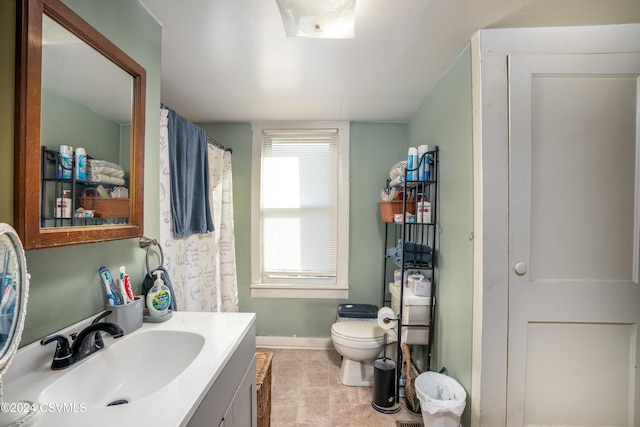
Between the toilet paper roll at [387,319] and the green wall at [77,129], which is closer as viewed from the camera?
the green wall at [77,129]

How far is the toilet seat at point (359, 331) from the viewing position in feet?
6.74

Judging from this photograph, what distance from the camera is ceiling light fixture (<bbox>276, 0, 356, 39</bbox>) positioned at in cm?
112

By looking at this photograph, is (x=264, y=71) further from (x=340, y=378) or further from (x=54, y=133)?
(x=340, y=378)

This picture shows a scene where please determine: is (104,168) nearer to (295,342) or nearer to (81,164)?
(81,164)

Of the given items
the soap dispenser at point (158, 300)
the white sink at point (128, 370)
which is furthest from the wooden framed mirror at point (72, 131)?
the white sink at point (128, 370)

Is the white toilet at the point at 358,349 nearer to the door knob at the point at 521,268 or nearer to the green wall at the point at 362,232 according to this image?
the green wall at the point at 362,232

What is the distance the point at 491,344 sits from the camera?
1317mm

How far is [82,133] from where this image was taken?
88cm

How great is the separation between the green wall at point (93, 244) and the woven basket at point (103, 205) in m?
0.12

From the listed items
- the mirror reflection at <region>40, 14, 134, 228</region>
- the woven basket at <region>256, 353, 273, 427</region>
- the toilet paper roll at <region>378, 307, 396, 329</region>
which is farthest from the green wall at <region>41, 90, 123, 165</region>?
the toilet paper roll at <region>378, 307, 396, 329</region>

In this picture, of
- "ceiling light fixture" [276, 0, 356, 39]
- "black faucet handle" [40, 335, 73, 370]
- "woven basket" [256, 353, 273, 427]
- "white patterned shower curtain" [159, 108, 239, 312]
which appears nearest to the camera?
"black faucet handle" [40, 335, 73, 370]

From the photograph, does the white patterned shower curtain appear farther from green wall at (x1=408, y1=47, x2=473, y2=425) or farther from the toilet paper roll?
green wall at (x1=408, y1=47, x2=473, y2=425)

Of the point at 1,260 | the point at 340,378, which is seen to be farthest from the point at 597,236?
the point at 1,260

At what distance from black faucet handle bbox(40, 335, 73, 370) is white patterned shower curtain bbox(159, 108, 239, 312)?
679mm
